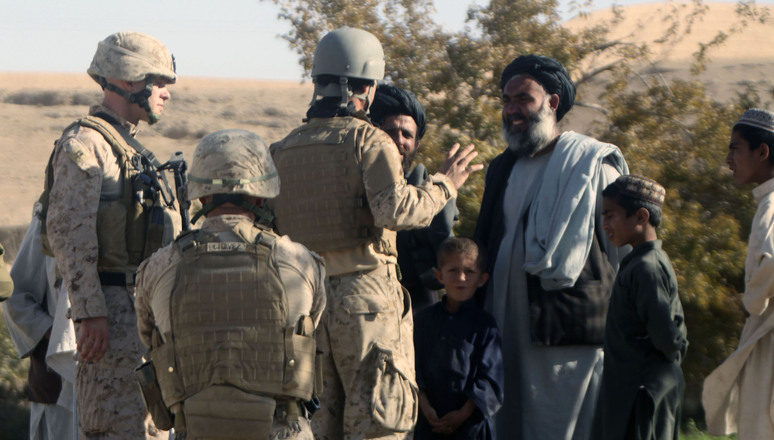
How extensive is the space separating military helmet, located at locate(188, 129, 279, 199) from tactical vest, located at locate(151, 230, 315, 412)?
16cm

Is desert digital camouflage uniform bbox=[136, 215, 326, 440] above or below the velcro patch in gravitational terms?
below

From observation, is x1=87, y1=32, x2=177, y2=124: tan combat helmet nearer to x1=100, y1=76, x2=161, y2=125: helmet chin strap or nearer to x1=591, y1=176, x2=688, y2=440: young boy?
x1=100, y1=76, x2=161, y2=125: helmet chin strap

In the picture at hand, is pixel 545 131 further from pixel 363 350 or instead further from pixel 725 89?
pixel 725 89

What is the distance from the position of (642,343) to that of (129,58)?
258cm

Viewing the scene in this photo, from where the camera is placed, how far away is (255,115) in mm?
42750

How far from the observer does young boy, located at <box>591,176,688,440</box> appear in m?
4.65

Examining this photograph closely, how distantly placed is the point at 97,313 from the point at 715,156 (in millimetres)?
6447

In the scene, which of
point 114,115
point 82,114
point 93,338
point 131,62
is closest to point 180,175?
point 114,115

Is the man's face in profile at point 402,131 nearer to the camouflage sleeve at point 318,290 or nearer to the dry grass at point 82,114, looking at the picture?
the camouflage sleeve at point 318,290

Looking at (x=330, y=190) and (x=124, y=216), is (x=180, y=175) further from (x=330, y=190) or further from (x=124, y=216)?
(x=330, y=190)

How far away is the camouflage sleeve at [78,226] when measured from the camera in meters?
4.64

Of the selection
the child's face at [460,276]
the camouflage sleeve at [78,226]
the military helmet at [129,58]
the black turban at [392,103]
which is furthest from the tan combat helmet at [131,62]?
the child's face at [460,276]

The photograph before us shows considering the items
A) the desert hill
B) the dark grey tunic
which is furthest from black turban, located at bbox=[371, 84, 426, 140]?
the desert hill

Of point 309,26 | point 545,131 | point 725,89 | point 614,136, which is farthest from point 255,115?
point 545,131
